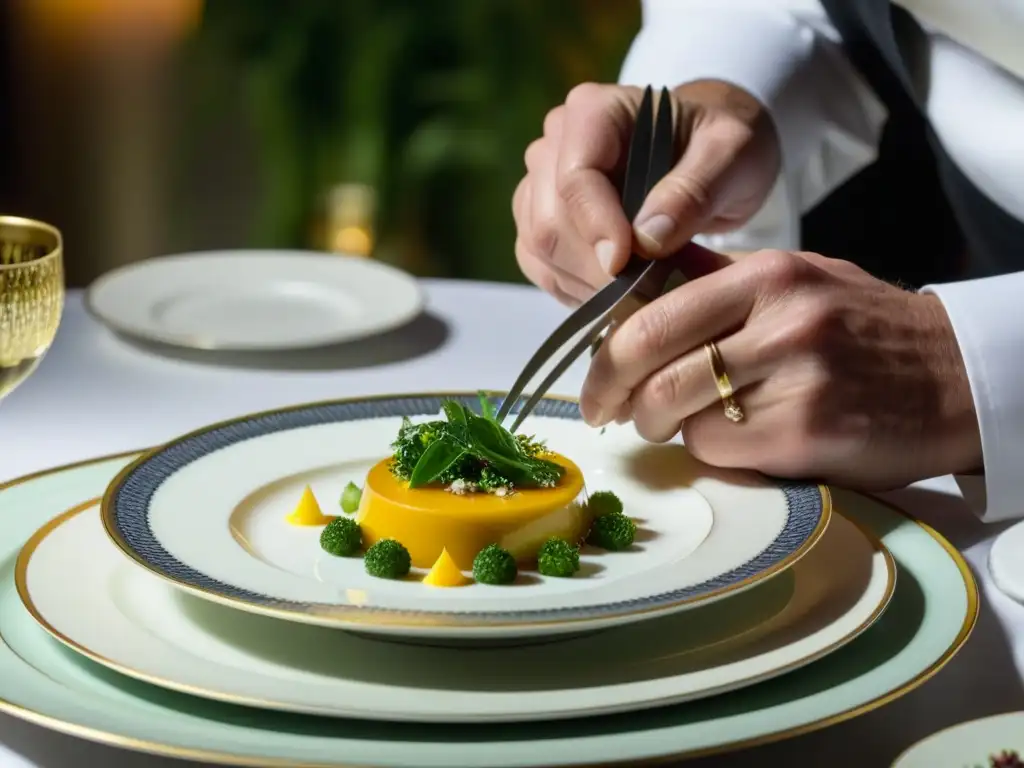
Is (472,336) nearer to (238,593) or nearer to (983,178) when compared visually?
(983,178)

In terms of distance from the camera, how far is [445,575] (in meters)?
0.85

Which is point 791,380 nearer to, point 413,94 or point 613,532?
point 613,532

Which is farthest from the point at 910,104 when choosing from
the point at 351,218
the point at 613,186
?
the point at 351,218

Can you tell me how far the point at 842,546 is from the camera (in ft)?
2.97

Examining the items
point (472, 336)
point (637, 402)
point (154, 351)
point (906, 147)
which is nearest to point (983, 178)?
point (906, 147)

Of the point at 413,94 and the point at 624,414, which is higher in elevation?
the point at 624,414

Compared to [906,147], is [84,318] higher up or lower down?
lower down

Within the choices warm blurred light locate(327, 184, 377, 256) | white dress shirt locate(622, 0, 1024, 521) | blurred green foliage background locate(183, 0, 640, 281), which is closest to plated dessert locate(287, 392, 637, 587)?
white dress shirt locate(622, 0, 1024, 521)

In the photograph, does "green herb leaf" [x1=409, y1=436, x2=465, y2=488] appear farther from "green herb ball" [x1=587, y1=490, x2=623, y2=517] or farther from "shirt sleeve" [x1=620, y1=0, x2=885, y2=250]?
"shirt sleeve" [x1=620, y1=0, x2=885, y2=250]

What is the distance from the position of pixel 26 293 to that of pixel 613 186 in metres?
0.55

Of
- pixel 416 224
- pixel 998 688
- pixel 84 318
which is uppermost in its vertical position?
pixel 998 688

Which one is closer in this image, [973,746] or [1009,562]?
[973,746]

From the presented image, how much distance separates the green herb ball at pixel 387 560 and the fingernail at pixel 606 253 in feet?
1.24

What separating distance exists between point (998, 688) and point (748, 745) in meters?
0.22
